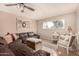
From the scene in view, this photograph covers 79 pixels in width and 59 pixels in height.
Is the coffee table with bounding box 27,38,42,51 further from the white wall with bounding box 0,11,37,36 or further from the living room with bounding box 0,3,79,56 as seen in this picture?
the white wall with bounding box 0,11,37,36

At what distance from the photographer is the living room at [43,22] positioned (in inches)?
55.9

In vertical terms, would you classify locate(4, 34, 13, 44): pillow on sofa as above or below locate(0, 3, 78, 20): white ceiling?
below

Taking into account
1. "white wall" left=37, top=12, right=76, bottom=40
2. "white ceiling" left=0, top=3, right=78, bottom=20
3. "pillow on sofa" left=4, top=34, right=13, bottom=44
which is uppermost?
"white ceiling" left=0, top=3, right=78, bottom=20

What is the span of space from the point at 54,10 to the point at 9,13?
0.58 metres

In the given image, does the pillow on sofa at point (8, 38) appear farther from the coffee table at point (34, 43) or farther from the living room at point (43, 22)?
the coffee table at point (34, 43)

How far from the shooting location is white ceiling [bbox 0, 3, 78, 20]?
1.42 metres

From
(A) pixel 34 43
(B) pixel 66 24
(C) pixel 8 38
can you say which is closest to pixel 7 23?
(C) pixel 8 38

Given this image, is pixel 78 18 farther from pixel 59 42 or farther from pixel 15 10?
pixel 15 10

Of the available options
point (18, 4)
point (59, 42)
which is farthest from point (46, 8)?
point (59, 42)

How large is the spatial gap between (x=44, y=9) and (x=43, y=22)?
0.57 ft

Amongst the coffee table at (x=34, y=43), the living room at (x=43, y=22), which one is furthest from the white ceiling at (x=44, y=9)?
the coffee table at (x=34, y=43)

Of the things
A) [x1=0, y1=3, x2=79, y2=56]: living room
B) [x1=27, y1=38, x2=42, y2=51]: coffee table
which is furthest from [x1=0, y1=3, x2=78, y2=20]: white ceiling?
[x1=27, y1=38, x2=42, y2=51]: coffee table

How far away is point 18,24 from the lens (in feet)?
4.86

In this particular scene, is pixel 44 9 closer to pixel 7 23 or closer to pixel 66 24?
pixel 66 24
